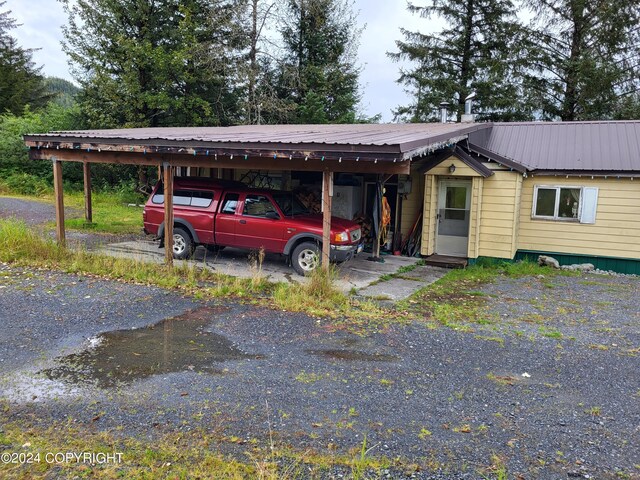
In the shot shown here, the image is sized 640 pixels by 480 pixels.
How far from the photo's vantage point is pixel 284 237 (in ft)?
31.3

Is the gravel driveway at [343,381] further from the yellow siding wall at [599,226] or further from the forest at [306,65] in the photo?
the forest at [306,65]

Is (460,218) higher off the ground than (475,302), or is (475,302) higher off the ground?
(460,218)

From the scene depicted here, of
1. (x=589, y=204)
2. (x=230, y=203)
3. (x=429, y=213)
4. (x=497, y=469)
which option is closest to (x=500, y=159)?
(x=429, y=213)

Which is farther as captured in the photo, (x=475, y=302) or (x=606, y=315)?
(x=475, y=302)

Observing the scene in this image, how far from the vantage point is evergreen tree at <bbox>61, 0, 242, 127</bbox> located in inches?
816

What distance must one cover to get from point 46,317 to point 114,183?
19317mm

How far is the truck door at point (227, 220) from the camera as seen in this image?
1000 centimetres

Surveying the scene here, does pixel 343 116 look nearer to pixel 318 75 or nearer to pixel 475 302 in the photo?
pixel 318 75

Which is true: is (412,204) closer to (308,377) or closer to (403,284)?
(403,284)

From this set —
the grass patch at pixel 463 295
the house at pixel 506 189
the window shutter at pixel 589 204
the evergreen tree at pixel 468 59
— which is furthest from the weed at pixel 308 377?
the evergreen tree at pixel 468 59

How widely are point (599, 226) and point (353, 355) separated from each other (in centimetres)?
879

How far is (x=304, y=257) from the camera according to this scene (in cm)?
945

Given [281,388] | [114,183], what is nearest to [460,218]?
Result: [281,388]

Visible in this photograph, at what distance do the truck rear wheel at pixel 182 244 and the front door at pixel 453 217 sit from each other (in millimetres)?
6066
